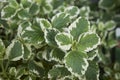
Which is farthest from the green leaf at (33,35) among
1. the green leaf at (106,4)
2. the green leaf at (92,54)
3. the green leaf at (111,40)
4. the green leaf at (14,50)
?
the green leaf at (106,4)

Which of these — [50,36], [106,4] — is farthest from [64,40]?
[106,4]

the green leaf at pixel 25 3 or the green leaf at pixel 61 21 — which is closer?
the green leaf at pixel 61 21

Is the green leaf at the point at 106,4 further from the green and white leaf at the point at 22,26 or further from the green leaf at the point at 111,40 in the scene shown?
the green and white leaf at the point at 22,26

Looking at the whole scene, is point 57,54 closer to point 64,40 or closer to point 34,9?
point 64,40

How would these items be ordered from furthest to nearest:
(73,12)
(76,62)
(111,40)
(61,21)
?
(111,40) → (73,12) → (61,21) → (76,62)

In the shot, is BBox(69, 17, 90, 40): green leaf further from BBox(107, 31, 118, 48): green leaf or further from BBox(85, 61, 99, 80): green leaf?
BBox(107, 31, 118, 48): green leaf

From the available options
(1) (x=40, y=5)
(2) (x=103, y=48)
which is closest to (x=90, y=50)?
(1) (x=40, y=5)

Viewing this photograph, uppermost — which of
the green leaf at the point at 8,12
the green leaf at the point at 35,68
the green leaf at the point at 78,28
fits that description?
the green leaf at the point at 8,12
